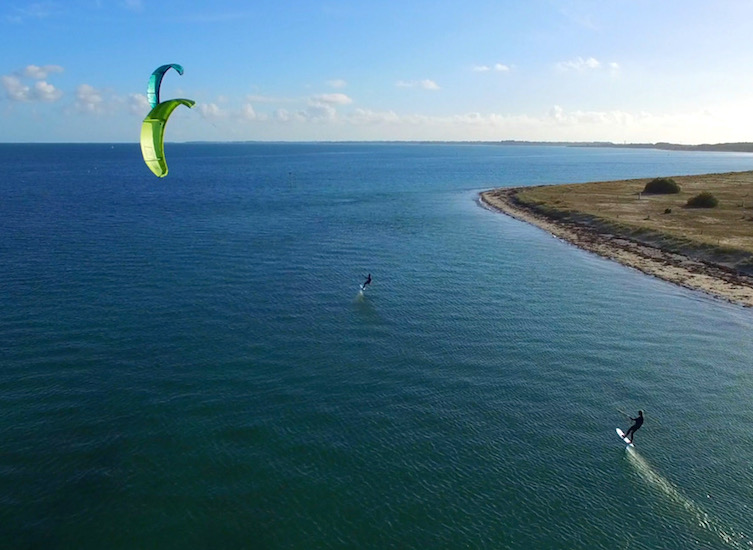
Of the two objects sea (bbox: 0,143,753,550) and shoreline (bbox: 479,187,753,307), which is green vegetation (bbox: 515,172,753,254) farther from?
sea (bbox: 0,143,753,550)

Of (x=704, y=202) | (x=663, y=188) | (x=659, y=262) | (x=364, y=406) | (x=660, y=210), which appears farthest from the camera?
(x=663, y=188)

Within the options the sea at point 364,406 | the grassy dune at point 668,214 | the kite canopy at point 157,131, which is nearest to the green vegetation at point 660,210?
the grassy dune at point 668,214

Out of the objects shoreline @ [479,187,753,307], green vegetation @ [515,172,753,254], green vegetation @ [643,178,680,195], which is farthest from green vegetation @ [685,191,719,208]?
shoreline @ [479,187,753,307]

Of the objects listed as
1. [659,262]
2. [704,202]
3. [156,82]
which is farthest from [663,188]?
[156,82]

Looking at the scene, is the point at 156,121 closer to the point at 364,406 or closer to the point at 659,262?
the point at 364,406

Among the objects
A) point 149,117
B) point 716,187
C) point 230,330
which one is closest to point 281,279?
point 230,330

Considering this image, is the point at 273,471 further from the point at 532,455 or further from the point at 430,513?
the point at 532,455

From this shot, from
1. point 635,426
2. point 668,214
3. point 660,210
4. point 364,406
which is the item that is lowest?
point 364,406
